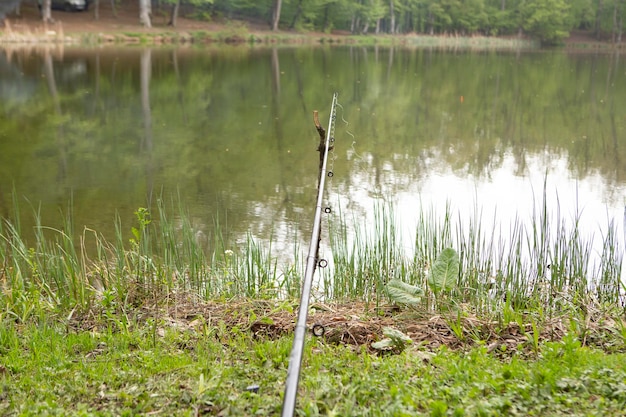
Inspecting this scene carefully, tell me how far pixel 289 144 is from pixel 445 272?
870 centimetres

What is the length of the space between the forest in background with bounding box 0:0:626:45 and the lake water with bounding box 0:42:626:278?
30.0 meters

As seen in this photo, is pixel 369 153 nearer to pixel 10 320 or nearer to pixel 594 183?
pixel 594 183

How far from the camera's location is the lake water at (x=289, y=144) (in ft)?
27.8

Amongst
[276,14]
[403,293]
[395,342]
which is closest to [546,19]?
[276,14]

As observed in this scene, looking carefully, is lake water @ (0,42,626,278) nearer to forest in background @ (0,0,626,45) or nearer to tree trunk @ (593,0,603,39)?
forest in background @ (0,0,626,45)

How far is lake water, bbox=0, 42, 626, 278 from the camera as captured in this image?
8.48 metres

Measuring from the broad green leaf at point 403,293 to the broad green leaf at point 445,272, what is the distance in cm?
17

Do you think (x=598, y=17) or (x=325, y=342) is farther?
(x=598, y=17)

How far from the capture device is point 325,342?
372cm

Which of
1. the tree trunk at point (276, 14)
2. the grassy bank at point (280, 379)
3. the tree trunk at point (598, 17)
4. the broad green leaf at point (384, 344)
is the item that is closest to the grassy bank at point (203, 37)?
the tree trunk at point (276, 14)

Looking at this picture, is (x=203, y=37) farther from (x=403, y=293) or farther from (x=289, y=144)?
(x=403, y=293)

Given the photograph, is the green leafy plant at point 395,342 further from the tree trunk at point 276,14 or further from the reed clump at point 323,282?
the tree trunk at point 276,14

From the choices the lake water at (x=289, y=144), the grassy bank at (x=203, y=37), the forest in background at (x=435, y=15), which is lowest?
the lake water at (x=289, y=144)

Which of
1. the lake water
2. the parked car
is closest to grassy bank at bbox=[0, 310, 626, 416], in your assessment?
the lake water
